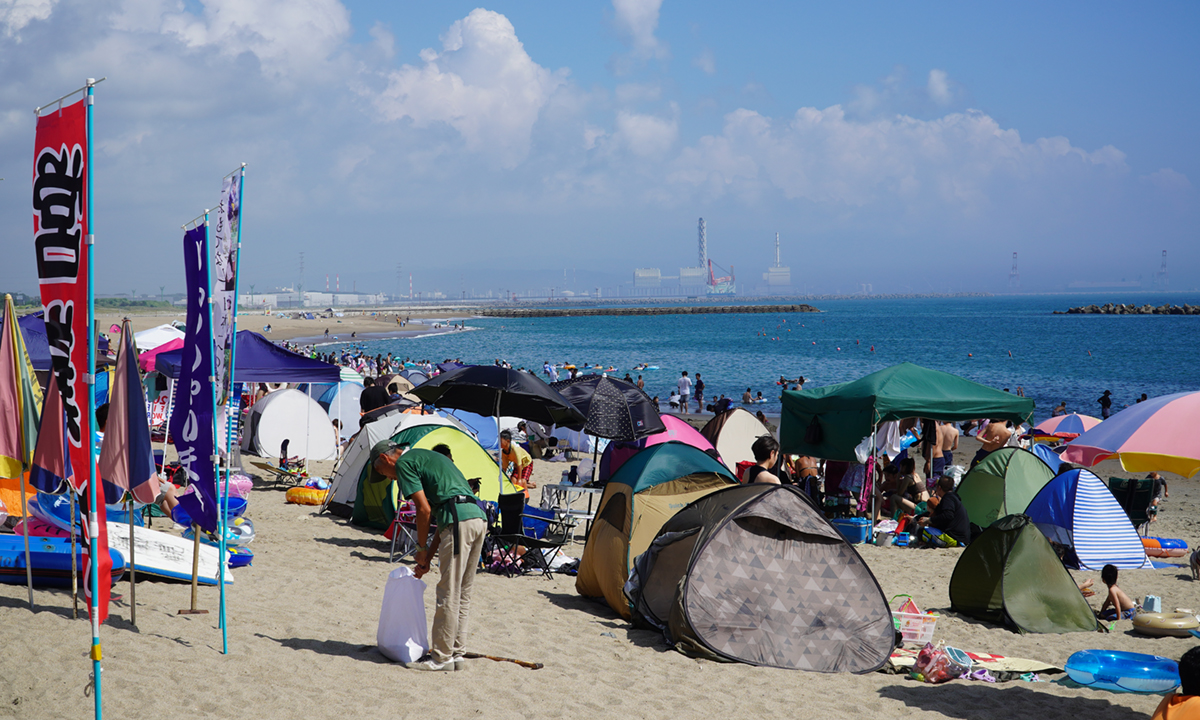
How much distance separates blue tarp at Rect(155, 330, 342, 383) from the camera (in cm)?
1192

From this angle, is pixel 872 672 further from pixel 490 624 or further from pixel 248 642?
pixel 248 642

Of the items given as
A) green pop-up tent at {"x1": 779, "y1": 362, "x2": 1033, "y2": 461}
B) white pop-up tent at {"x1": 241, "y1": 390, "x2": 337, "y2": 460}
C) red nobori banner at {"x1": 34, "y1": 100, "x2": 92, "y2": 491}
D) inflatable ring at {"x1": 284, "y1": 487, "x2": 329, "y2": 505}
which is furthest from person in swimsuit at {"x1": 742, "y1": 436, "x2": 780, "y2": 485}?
white pop-up tent at {"x1": 241, "y1": 390, "x2": 337, "y2": 460}

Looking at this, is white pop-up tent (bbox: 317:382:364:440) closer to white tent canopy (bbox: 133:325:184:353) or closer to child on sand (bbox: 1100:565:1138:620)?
white tent canopy (bbox: 133:325:184:353)

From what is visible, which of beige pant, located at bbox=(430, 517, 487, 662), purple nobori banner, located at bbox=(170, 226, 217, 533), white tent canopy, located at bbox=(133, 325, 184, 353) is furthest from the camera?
white tent canopy, located at bbox=(133, 325, 184, 353)

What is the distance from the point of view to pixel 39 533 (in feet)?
23.3

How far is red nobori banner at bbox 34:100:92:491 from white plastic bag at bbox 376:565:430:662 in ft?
7.19

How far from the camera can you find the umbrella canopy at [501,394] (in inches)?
401

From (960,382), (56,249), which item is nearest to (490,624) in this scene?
(56,249)

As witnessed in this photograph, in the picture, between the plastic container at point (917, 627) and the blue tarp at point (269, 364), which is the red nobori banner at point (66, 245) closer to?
the plastic container at point (917, 627)

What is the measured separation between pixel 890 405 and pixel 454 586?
667 centimetres

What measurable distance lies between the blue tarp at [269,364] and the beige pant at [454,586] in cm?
716

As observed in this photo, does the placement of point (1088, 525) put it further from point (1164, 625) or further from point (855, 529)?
point (1164, 625)

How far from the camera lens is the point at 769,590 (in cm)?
651

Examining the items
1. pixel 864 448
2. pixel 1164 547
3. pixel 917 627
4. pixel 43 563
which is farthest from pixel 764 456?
pixel 1164 547
